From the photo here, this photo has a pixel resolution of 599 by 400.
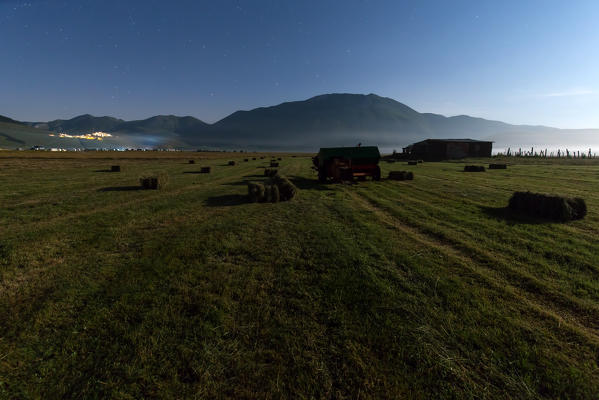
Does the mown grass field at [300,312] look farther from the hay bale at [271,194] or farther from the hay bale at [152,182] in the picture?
the hay bale at [152,182]

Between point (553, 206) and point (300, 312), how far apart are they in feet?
35.4

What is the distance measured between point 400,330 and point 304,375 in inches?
61.8

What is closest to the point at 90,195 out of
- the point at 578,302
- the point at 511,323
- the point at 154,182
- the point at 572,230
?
the point at 154,182

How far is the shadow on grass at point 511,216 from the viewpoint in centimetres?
843

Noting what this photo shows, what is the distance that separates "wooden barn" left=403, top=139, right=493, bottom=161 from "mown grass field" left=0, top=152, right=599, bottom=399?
6009cm

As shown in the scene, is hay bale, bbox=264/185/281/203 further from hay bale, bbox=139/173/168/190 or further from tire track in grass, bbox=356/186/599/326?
hay bale, bbox=139/173/168/190

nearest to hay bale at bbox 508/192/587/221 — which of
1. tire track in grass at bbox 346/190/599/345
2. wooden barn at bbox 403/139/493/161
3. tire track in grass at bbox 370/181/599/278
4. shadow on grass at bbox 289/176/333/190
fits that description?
tire track in grass at bbox 370/181/599/278

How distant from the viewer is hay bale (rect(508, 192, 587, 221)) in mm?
8586

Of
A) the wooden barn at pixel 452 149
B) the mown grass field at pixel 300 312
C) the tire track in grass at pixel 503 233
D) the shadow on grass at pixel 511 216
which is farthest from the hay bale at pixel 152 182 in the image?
the wooden barn at pixel 452 149

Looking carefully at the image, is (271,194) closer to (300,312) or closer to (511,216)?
(300,312)

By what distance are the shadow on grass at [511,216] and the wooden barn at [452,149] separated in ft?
190

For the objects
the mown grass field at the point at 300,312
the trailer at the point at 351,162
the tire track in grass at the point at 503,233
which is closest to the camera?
the mown grass field at the point at 300,312

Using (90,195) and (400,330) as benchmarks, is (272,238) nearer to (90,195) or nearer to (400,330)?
(400,330)

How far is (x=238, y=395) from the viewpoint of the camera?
2.58 meters
